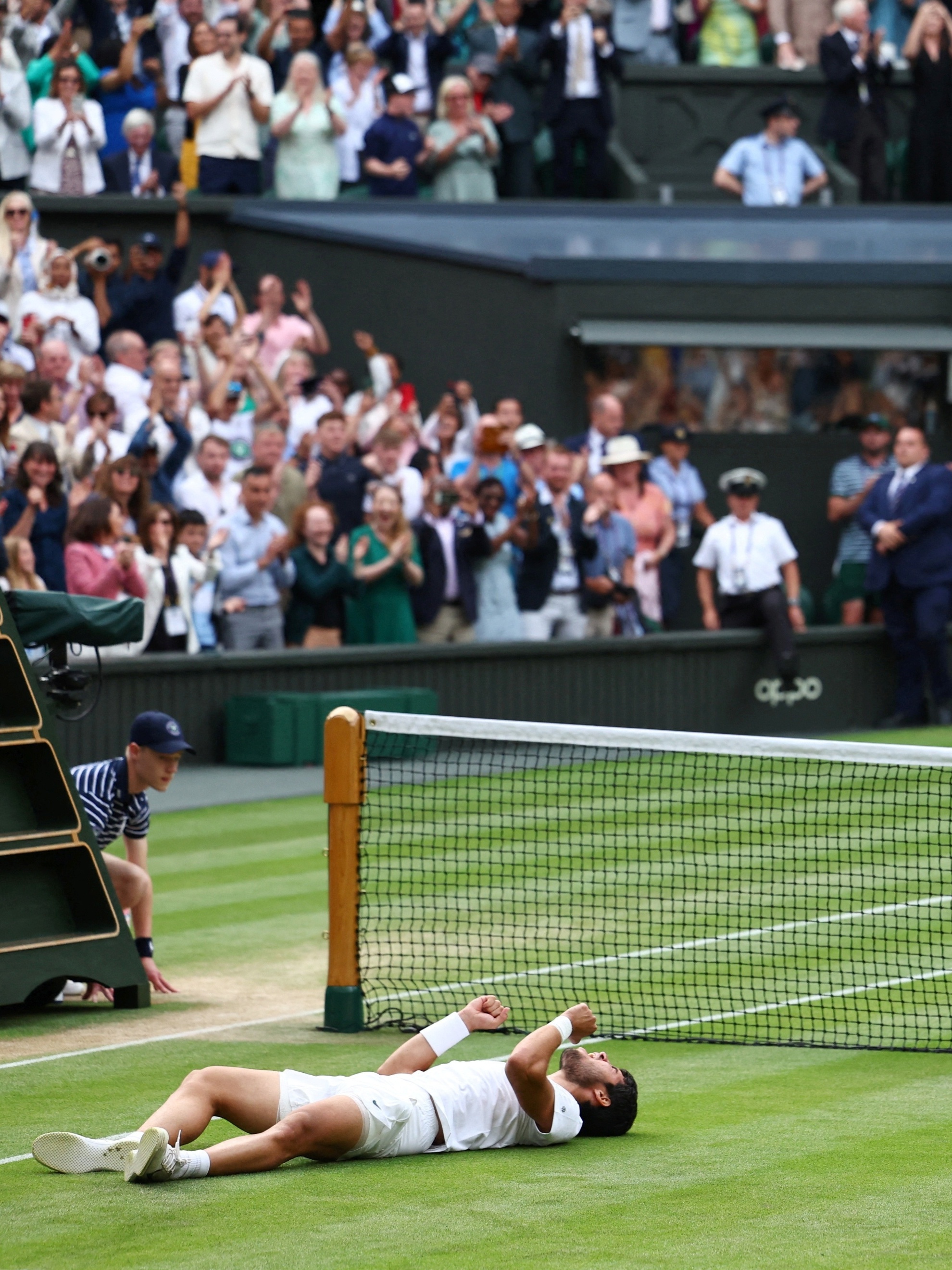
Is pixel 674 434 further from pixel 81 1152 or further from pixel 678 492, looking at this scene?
pixel 81 1152

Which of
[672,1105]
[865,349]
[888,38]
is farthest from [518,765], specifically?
[888,38]

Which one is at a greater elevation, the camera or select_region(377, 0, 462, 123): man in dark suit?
select_region(377, 0, 462, 123): man in dark suit

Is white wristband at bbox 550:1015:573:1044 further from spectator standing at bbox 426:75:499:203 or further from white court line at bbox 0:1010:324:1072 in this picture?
spectator standing at bbox 426:75:499:203

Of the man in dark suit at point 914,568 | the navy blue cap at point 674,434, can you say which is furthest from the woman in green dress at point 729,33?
the man in dark suit at point 914,568

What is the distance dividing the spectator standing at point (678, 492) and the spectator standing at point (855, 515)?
1.44 meters

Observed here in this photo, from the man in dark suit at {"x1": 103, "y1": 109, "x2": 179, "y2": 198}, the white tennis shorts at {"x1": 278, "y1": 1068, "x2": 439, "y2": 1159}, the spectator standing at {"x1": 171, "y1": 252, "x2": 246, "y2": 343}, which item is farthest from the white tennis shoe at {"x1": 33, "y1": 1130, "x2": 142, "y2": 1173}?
the man in dark suit at {"x1": 103, "y1": 109, "x2": 179, "y2": 198}

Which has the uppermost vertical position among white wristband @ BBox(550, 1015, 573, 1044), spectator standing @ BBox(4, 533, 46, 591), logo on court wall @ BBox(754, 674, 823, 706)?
spectator standing @ BBox(4, 533, 46, 591)

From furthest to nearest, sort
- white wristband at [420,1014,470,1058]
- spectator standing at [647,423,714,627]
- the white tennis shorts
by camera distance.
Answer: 1. spectator standing at [647,423,714,627]
2. white wristband at [420,1014,470,1058]
3. the white tennis shorts

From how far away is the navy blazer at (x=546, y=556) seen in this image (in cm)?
1917

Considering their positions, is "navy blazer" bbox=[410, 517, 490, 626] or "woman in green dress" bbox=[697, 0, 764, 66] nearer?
"navy blazer" bbox=[410, 517, 490, 626]

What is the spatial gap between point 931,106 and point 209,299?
412 inches

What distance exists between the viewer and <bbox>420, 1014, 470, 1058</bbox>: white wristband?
25.2 feet

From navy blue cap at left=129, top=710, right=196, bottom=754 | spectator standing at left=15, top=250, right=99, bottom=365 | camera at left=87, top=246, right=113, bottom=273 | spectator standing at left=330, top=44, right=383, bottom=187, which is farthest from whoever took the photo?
spectator standing at left=330, top=44, right=383, bottom=187

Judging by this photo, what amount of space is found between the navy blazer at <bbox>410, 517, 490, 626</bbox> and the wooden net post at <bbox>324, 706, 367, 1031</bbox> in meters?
9.03
